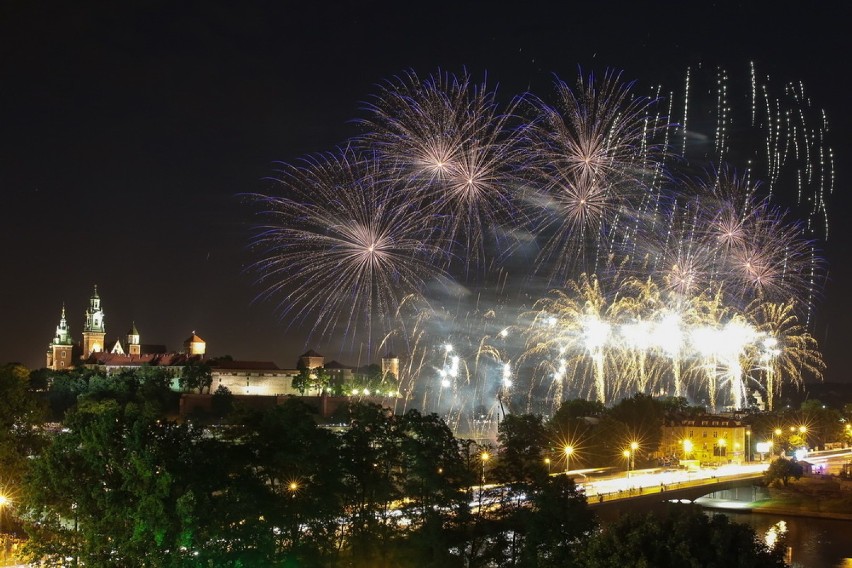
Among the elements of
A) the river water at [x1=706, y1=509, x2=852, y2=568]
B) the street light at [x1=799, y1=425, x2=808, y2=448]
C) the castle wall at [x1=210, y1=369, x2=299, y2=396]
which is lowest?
the river water at [x1=706, y1=509, x2=852, y2=568]

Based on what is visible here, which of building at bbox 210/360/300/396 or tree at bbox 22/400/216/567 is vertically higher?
building at bbox 210/360/300/396

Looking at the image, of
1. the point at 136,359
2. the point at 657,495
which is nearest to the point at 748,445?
the point at 657,495

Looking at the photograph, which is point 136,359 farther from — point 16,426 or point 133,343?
point 16,426

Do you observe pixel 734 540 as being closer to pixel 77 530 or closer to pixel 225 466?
pixel 225 466

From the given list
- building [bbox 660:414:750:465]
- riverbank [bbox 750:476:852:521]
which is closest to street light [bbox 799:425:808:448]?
building [bbox 660:414:750:465]

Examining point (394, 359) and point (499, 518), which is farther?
point (394, 359)

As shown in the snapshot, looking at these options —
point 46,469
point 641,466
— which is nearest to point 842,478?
point 641,466

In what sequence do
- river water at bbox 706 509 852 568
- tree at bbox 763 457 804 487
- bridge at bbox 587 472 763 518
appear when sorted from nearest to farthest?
1. river water at bbox 706 509 852 568
2. bridge at bbox 587 472 763 518
3. tree at bbox 763 457 804 487

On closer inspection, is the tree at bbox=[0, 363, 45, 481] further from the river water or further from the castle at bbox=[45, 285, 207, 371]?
the castle at bbox=[45, 285, 207, 371]
